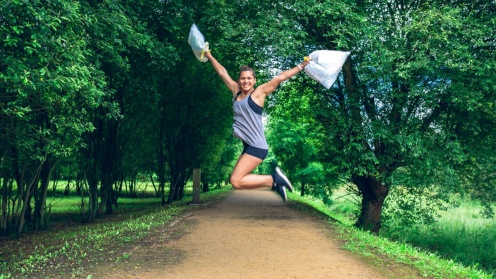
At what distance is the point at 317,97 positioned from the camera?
16.7 meters

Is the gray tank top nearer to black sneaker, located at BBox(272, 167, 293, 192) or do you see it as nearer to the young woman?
the young woman

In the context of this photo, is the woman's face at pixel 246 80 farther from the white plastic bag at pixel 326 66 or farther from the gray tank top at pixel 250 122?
the white plastic bag at pixel 326 66

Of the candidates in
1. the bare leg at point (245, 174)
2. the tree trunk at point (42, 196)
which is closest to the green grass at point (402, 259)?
the bare leg at point (245, 174)

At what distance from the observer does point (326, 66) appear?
4961 millimetres

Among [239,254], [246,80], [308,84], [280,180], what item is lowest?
[239,254]

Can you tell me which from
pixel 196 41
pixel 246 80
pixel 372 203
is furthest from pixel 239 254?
pixel 372 203

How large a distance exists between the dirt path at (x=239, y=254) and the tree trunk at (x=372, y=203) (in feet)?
16.6

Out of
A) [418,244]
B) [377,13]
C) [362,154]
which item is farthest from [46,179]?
[418,244]

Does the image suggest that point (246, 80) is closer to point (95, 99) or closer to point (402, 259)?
point (402, 259)

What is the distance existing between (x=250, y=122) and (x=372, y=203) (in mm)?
13228

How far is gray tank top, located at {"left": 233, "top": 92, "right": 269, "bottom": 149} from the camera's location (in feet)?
16.1

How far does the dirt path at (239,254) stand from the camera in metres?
7.15

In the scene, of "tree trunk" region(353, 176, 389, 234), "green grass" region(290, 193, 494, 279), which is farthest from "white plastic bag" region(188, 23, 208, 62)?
"tree trunk" region(353, 176, 389, 234)

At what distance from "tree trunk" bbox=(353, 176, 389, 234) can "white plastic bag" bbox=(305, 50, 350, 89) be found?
12.3 metres
